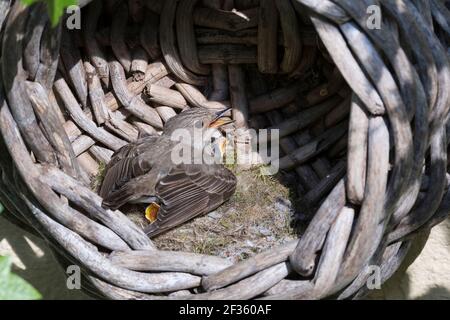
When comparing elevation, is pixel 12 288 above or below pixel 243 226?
above

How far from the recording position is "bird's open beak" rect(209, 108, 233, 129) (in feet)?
10.2

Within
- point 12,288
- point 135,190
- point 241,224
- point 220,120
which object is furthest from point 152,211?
point 12,288

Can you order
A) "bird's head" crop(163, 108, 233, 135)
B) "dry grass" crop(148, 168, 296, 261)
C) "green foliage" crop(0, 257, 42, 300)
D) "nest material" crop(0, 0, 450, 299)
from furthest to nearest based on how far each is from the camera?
"bird's head" crop(163, 108, 233, 135), "dry grass" crop(148, 168, 296, 261), "nest material" crop(0, 0, 450, 299), "green foliage" crop(0, 257, 42, 300)

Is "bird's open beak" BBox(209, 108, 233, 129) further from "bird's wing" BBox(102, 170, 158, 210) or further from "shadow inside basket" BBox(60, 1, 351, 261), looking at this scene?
"bird's wing" BBox(102, 170, 158, 210)

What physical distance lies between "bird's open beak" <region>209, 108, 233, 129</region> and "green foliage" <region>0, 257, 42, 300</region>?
6.64 feet

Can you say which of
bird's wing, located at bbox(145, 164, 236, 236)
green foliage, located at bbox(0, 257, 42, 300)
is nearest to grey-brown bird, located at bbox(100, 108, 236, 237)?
bird's wing, located at bbox(145, 164, 236, 236)

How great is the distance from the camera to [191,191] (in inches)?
118

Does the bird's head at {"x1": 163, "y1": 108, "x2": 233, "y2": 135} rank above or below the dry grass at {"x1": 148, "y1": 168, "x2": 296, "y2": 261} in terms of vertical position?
above

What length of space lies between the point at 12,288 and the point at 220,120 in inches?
83.6

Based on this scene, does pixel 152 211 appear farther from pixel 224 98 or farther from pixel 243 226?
pixel 224 98

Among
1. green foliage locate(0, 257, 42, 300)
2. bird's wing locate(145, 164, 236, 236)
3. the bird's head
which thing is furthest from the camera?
the bird's head

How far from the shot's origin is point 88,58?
9.57ft

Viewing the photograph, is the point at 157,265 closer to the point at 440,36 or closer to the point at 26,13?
the point at 26,13

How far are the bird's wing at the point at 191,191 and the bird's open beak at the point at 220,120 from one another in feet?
0.58
